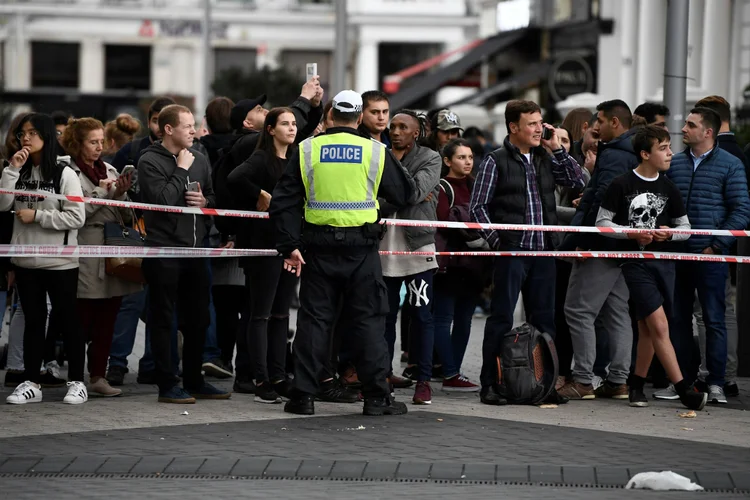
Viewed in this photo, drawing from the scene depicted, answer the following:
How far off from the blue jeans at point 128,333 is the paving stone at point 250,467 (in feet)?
11.1

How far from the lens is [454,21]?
185ft

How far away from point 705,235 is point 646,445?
2183mm

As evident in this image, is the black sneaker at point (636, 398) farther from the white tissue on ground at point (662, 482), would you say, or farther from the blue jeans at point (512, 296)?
the white tissue on ground at point (662, 482)

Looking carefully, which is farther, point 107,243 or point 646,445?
point 107,243

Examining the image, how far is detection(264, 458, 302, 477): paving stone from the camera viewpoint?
24.8ft

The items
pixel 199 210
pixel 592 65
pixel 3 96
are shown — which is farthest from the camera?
pixel 3 96

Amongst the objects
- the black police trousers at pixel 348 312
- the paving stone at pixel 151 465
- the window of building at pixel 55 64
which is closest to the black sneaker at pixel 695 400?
the black police trousers at pixel 348 312

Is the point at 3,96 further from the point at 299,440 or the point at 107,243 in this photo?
the point at 299,440

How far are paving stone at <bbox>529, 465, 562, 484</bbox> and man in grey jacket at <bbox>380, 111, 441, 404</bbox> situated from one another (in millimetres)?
2331

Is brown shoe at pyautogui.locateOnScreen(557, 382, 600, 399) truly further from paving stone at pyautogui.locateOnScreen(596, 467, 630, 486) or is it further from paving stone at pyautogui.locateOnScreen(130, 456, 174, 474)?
paving stone at pyautogui.locateOnScreen(130, 456, 174, 474)

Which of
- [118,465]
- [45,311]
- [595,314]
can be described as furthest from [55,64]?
[118,465]

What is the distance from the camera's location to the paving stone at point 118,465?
7.59 meters

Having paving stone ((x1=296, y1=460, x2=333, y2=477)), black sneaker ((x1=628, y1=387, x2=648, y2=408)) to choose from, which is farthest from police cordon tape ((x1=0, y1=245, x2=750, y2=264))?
paving stone ((x1=296, y1=460, x2=333, y2=477))

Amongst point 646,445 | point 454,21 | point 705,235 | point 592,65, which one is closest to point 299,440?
point 646,445
